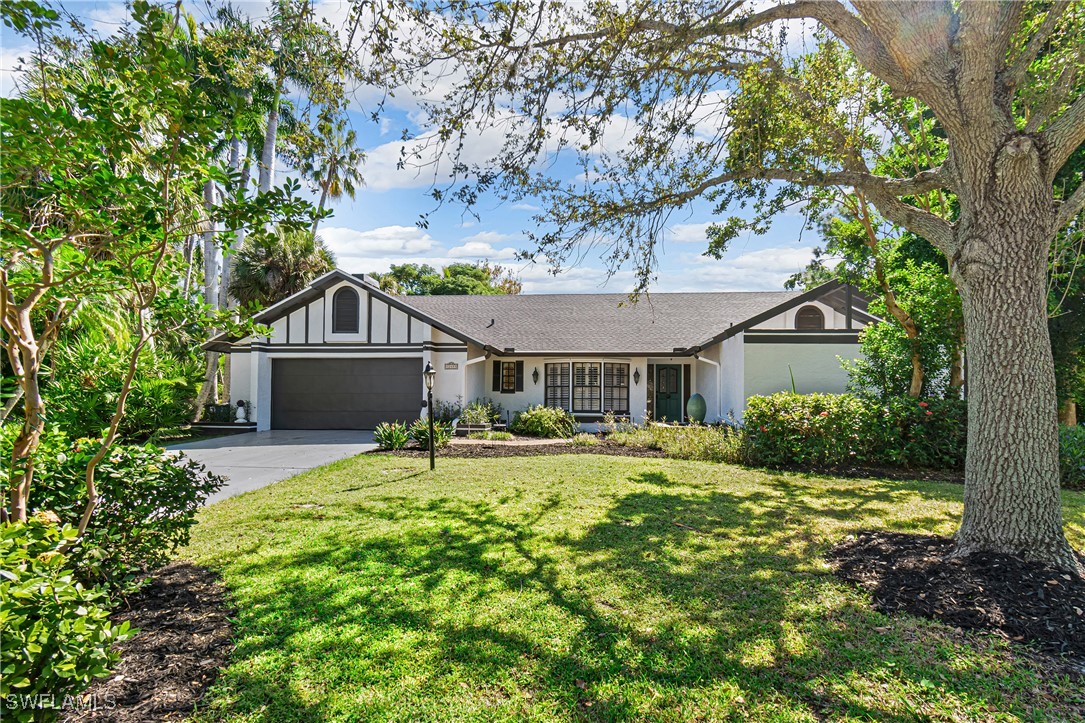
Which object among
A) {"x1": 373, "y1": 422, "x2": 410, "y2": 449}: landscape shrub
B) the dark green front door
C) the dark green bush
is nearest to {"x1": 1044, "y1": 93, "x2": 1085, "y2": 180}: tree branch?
the dark green bush

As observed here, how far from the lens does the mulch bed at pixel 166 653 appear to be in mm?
2623

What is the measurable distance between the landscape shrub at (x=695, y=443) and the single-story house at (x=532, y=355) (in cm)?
340

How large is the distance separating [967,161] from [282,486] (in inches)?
394

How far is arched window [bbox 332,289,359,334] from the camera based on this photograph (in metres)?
16.3

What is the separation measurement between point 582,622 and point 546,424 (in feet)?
37.5

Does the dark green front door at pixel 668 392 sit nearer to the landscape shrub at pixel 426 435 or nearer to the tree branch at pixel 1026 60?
the landscape shrub at pixel 426 435

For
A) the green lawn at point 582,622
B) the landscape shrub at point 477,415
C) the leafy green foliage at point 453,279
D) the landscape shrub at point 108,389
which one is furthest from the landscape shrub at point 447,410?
the leafy green foliage at point 453,279

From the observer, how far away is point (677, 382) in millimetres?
18266

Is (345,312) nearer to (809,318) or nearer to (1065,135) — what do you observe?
(809,318)

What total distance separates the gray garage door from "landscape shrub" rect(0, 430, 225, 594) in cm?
1215

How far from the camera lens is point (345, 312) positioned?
16312 mm

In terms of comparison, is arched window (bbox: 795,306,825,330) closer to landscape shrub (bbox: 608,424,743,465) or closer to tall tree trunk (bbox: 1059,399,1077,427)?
landscape shrub (bbox: 608,424,743,465)

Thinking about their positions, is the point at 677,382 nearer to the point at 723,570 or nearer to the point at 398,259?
the point at 723,570

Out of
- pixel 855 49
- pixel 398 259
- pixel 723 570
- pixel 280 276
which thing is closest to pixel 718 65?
pixel 855 49
